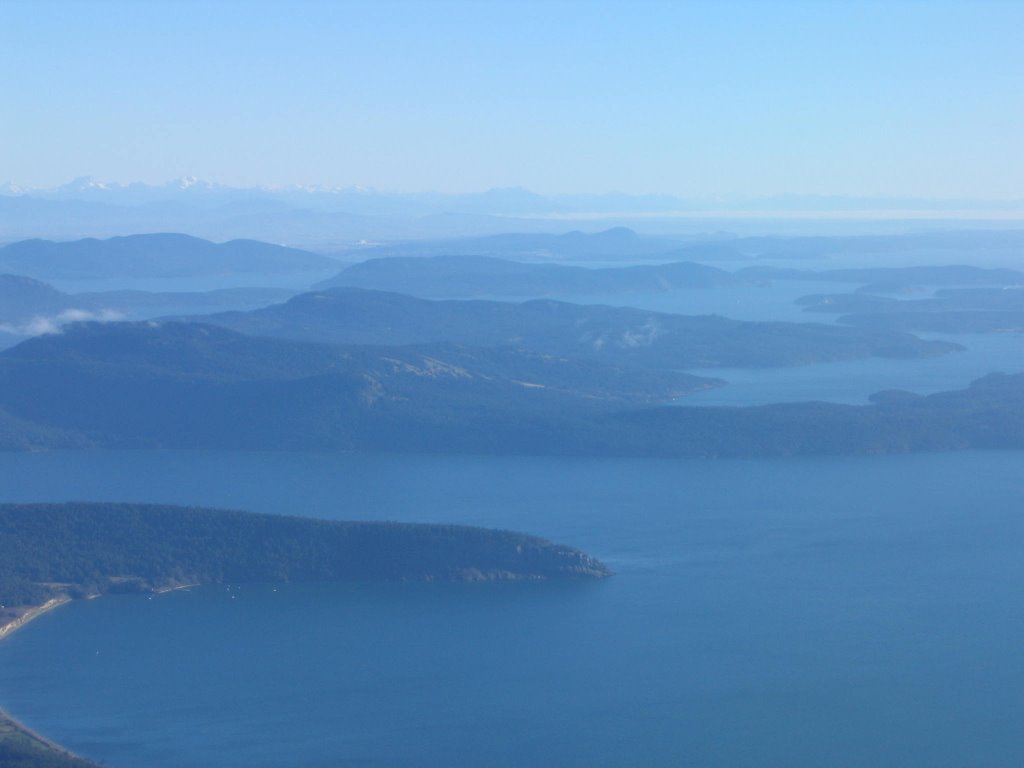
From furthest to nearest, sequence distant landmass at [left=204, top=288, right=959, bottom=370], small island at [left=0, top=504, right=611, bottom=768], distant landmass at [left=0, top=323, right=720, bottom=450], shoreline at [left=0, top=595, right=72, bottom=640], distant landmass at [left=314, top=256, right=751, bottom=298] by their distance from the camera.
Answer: distant landmass at [left=314, top=256, right=751, bottom=298]
distant landmass at [left=204, top=288, right=959, bottom=370]
distant landmass at [left=0, top=323, right=720, bottom=450]
small island at [left=0, top=504, right=611, bottom=768]
shoreline at [left=0, top=595, right=72, bottom=640]

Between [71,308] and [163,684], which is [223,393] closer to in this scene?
[163,684]

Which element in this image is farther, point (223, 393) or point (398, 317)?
point (398, 317)

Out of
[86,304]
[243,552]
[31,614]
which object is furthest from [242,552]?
[86,304]

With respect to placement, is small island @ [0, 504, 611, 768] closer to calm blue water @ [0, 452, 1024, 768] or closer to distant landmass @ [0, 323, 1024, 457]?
calm blue water @ [0, 452, 1024, 768]

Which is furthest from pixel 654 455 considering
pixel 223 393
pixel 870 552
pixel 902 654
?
pixel 902 654

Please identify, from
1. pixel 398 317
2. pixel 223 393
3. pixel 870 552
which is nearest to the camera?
pixel 870 552

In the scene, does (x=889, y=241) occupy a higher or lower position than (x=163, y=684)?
higher

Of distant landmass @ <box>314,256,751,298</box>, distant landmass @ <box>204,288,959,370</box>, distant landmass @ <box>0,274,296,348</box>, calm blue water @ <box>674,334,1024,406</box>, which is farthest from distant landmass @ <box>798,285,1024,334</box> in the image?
distant landmass @ <box>0,274,296,348</box>
